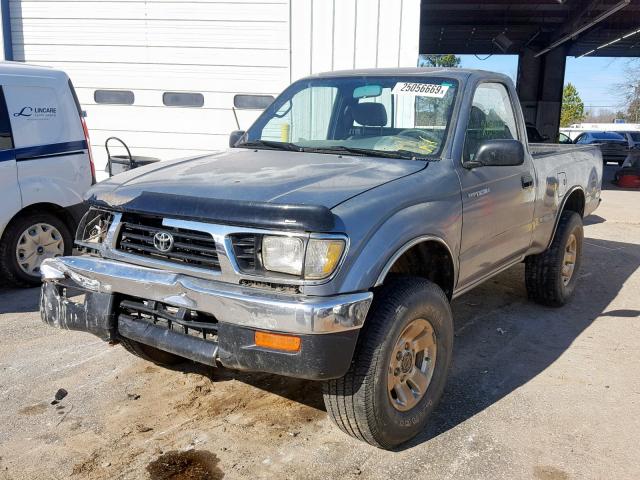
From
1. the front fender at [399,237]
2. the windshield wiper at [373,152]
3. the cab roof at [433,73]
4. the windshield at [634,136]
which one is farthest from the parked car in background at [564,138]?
the front fender at [399,237]

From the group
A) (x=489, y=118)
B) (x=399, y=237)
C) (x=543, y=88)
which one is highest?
(x=543, y=88)

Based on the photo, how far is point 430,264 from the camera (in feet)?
11.5

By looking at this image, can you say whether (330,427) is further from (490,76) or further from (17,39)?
(17,39)

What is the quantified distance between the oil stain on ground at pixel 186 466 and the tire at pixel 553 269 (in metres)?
3.39

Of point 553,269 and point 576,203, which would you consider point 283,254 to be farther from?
point 576,203

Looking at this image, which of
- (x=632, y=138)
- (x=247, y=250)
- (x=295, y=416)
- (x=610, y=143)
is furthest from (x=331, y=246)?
(x=632, y=138)

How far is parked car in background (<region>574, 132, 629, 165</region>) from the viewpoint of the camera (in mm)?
24734

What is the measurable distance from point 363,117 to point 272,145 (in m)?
0.64

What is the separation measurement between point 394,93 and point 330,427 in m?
2.16

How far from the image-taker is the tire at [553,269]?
202 inches

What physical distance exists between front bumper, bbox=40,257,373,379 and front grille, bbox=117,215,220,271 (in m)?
0.09

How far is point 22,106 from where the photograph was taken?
5578 millimetres

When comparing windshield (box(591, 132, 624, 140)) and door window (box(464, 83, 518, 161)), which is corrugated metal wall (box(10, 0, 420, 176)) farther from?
windshield (box(591, 132, 624, 140))

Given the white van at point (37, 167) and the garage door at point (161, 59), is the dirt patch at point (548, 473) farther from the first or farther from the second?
the garage door at point (161, 59)
